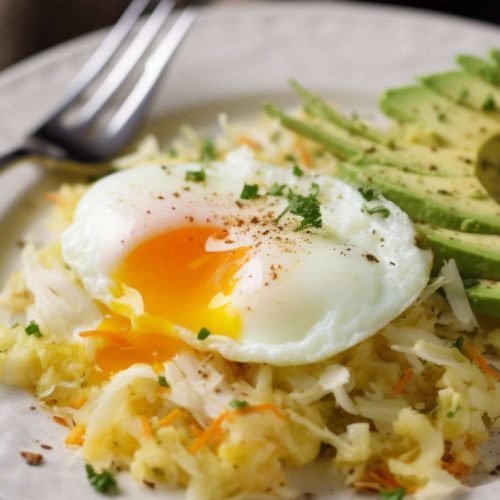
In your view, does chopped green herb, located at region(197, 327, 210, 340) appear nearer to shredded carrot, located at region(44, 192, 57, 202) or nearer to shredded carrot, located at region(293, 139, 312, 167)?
shredded carrot, located at region(293, 139, 312, 167)

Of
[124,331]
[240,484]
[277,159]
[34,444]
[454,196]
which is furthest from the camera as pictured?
[277,159]

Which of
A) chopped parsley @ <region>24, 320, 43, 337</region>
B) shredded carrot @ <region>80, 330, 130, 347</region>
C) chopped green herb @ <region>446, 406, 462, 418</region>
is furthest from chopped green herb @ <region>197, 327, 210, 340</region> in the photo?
chopped green herb @ <region>446, 406, 462, 418</region>

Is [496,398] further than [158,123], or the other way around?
[158,123]

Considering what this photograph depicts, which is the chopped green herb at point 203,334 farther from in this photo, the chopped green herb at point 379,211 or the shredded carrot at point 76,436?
the chopped green herb at point 379,211

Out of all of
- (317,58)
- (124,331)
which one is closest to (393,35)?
(317,58)

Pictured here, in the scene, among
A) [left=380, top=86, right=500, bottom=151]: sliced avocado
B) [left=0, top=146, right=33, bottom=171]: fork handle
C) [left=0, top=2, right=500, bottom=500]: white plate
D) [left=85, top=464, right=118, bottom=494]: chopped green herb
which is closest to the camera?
[left=85, top=464, right=118, bottom=494]: chopped green herb

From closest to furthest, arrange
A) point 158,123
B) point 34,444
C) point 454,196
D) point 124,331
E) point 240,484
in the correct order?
1. point 240,484
2. point 34,444
3. point 124,331
4. point 454,196
5. point 158,123

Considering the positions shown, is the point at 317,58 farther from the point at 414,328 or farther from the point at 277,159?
the point at 414,328
